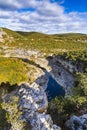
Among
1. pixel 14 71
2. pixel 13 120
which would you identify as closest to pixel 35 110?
pixel 13 120

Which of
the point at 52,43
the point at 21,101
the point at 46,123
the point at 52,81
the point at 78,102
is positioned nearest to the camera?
the point at 46,123

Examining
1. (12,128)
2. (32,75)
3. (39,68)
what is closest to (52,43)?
(39,68)

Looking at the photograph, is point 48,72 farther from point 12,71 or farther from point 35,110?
point 35,110

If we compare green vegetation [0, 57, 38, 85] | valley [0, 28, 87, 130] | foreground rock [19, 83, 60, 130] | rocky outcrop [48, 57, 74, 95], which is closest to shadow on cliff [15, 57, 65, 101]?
valley [0, 28, 87, 130]

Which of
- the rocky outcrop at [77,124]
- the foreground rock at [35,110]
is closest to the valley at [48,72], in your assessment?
the foreground rock at [35,110]

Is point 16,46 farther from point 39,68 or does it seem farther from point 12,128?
point 12,128

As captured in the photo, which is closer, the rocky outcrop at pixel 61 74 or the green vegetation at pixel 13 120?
the green vegetation at pixel 13 120

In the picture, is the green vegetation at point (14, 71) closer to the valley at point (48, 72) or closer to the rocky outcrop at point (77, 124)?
the valley at point (48, 72)

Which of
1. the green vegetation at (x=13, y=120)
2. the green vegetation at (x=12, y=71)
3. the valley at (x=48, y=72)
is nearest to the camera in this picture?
the green vegetation at (x=13, y=120)
